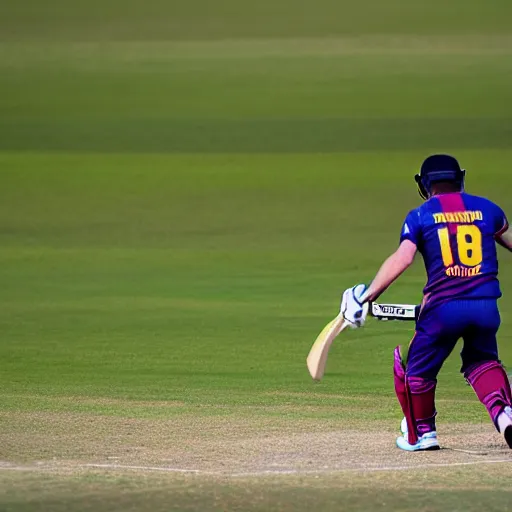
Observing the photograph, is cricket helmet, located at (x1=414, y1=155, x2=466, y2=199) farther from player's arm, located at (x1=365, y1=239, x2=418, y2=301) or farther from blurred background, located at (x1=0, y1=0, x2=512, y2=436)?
blurred background, located at (x1=0, y1=0, x2=512, y2=436)

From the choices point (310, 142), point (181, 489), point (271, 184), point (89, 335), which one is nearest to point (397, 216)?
point (271, 184)

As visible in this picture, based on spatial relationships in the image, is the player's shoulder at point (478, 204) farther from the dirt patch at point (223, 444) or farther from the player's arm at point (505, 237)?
the dirt patch at point (223, 444)

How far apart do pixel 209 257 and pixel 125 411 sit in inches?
→ 262

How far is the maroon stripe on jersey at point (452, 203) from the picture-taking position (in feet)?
19.3

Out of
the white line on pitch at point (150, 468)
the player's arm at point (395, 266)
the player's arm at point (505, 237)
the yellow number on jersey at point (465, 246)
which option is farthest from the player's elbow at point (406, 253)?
the white line on pitch at point (150, 468)

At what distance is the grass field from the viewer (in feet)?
18.7

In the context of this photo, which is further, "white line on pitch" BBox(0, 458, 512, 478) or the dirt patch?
the dirt patch

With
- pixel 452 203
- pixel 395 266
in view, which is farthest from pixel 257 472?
pixel 452 203

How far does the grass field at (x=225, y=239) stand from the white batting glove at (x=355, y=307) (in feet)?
1.83

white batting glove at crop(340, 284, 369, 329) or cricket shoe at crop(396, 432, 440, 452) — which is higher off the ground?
white batting glove at crop(340, 284, 369, 329)

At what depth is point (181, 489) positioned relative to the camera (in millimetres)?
5141

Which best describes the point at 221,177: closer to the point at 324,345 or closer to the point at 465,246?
the point at 324,345

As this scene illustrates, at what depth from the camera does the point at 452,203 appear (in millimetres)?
5910

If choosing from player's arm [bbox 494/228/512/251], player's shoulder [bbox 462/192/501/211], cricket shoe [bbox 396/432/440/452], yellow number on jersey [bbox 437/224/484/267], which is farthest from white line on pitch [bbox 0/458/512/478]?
player's shoulder [bbox 462/192/501/211]
